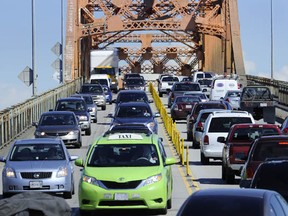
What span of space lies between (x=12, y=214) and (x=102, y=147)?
918cm

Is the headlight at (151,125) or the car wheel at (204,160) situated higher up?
the headlight at (151,125)

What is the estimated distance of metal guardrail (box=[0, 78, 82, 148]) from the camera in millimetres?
42719

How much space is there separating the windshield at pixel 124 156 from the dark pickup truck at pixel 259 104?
31.1m

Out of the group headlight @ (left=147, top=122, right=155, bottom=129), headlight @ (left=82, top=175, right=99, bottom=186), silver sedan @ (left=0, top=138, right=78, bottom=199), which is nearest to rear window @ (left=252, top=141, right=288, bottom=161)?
headlight @ (left=82, top=175, right=99, bottom=186)

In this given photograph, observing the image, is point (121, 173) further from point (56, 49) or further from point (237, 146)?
point (56, 49)

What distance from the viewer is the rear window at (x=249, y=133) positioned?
28.7m

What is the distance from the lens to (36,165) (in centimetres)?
2542

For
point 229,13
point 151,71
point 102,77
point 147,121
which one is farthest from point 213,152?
point 151,71

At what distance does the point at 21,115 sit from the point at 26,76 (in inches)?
153

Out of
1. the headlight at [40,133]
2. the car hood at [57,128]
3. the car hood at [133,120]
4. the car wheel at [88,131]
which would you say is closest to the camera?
the headlight at [40,133]

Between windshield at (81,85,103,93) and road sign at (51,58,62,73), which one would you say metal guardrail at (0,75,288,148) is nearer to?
road sign at (51,58,62,73)

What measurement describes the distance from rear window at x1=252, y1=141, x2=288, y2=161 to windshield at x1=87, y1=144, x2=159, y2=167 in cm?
209

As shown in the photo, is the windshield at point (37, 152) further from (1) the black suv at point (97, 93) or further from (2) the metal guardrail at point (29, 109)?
(1) the black suv at point (97, 93)

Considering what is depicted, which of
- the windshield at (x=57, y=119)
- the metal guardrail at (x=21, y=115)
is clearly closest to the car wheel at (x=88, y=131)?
the metal guardrail at (x=21, y=115)
